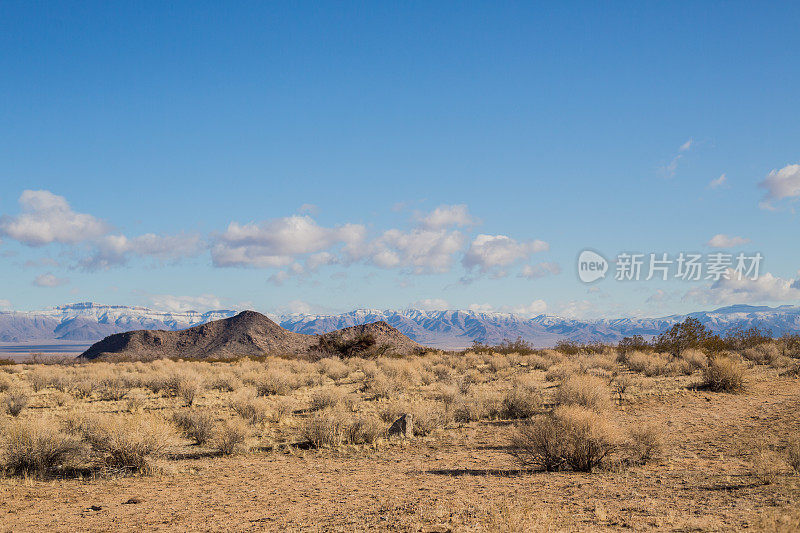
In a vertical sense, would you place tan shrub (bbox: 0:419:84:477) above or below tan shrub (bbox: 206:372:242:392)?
above

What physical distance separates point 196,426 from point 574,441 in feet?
33.8

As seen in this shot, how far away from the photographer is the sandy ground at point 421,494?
7.39 meters

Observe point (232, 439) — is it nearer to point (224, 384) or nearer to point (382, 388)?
point (382, 388)

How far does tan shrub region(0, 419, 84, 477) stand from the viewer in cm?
1106

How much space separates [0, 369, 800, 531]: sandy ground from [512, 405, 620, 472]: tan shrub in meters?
0.43

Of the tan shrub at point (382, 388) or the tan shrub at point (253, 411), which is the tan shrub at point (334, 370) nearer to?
the tan shrub at point (382, 388)

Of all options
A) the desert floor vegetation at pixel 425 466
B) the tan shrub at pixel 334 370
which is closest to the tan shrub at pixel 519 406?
the desert floor vegetation at pixel 425 466

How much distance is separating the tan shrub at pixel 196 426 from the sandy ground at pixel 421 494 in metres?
1.60

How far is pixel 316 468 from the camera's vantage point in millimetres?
11766

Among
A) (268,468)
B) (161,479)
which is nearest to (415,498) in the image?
(268,468)

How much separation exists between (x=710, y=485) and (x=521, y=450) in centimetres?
371

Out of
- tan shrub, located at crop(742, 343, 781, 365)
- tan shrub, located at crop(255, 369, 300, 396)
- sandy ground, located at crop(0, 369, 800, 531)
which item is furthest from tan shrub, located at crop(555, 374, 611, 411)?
tan shrub, located at crop(742, 343, 781, 365)

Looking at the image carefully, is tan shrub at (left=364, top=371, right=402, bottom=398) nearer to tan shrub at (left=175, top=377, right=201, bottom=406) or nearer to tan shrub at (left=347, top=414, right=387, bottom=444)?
tan shrub at (left=175, top=377, right=201, bottom=406)

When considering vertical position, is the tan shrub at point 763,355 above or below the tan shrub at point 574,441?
below
